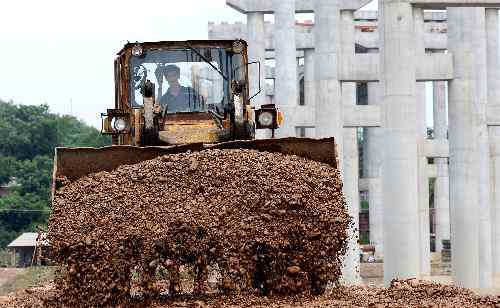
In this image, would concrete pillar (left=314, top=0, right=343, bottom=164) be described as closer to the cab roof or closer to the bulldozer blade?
the cab roof

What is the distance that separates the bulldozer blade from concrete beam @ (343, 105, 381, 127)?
32712 millimetres

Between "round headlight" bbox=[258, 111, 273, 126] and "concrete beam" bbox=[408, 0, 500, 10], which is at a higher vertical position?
"concrete beam" bbox=[408, 0, 500, 10]

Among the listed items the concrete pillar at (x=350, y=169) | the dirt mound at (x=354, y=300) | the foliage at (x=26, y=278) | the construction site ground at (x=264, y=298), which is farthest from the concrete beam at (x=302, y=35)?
the dirt mound at (x=354, y=300)

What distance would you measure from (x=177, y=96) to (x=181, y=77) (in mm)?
260

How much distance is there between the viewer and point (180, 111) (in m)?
16.2

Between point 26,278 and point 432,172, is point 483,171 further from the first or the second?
point 432,172

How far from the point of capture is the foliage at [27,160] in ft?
206

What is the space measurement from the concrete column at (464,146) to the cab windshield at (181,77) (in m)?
19.9

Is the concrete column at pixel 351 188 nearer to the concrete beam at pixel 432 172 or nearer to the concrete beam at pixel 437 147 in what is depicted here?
the concrete beam at pixel 437 147

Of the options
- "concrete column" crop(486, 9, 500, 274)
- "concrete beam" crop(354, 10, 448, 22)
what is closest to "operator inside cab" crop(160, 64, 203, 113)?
"concrete column" crop(486, 9, 500, 274)

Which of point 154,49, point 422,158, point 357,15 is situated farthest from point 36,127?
point 154,49

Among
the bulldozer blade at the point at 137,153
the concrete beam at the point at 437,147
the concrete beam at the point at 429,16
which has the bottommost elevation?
the bulldozer blade at the point at 137,153

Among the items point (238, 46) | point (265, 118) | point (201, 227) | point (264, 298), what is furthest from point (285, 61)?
point (201, 227)

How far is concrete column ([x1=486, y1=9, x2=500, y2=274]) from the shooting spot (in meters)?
46.5
